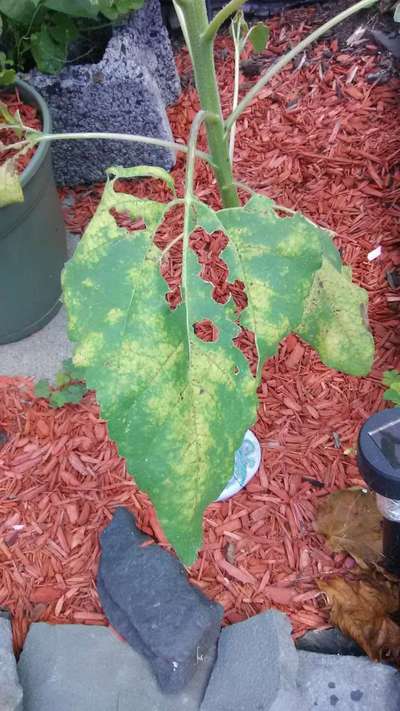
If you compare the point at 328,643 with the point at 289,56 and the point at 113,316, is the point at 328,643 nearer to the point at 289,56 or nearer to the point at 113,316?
the point at 113,316

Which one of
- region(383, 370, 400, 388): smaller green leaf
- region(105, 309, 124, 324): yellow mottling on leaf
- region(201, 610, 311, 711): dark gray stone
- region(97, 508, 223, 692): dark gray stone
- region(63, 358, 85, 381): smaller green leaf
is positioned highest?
region(105, 309, 124, 324): yellow mottling on leaf

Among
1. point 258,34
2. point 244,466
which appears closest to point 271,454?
point 244,466

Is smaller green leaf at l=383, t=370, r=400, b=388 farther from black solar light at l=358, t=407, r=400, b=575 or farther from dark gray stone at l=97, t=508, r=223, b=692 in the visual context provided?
dark gray stone at l=97, t=508, r=223, b=692

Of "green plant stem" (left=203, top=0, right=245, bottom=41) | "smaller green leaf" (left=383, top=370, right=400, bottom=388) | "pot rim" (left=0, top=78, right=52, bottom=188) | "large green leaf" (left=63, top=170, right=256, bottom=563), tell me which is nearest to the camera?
"large green leaf" (left=63, top=170, right=256, bottom=563)

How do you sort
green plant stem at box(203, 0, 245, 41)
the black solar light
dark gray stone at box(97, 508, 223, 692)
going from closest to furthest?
green plant stem at box(203, 0, 245, 41) → the black solar light → dark gray stone at box(97, 508, 223, 692)

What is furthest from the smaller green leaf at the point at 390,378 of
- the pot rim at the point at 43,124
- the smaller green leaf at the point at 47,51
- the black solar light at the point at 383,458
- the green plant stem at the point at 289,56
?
the smaller green leaf at the point at 47,51

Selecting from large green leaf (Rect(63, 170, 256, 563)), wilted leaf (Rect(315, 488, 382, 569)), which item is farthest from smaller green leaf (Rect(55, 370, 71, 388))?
large green leaf (Rect(63, 170, 256, 563))

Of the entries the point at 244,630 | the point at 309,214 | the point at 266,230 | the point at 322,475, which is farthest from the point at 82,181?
the point at 266,230
